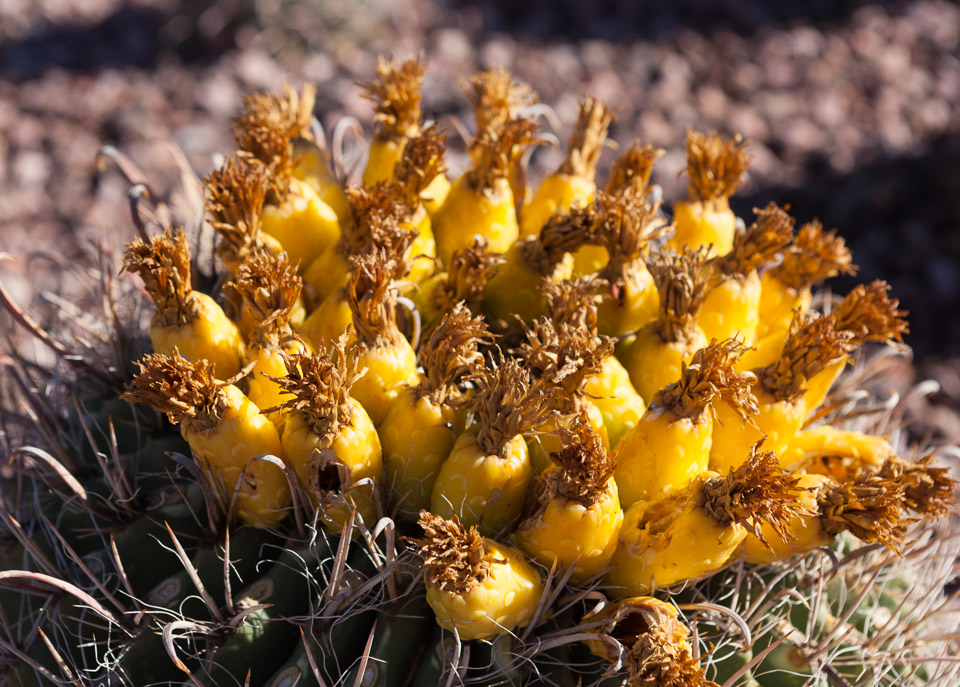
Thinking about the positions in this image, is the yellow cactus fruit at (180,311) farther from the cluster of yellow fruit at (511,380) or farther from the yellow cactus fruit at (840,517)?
the yellow cactus fruit at (840,517)

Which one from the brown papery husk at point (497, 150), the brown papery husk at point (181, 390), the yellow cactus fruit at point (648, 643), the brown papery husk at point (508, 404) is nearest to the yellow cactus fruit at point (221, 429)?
the brown papery husk at point (181, 390)

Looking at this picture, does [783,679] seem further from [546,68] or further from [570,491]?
[546,68]

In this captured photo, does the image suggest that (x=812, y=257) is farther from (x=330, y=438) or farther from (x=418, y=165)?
(x=330, y=438)

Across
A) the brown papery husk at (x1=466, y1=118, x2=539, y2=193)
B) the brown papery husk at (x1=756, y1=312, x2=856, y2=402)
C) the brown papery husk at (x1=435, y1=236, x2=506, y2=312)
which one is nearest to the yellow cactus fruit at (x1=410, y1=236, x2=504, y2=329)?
the brown papery husk at (x1=435, y1=236, x2=506, y2=312)

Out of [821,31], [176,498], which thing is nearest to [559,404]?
[176,498]

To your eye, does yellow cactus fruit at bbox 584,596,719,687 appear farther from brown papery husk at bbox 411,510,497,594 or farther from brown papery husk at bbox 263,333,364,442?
brown papery husk at bbox 263,333,364,442
